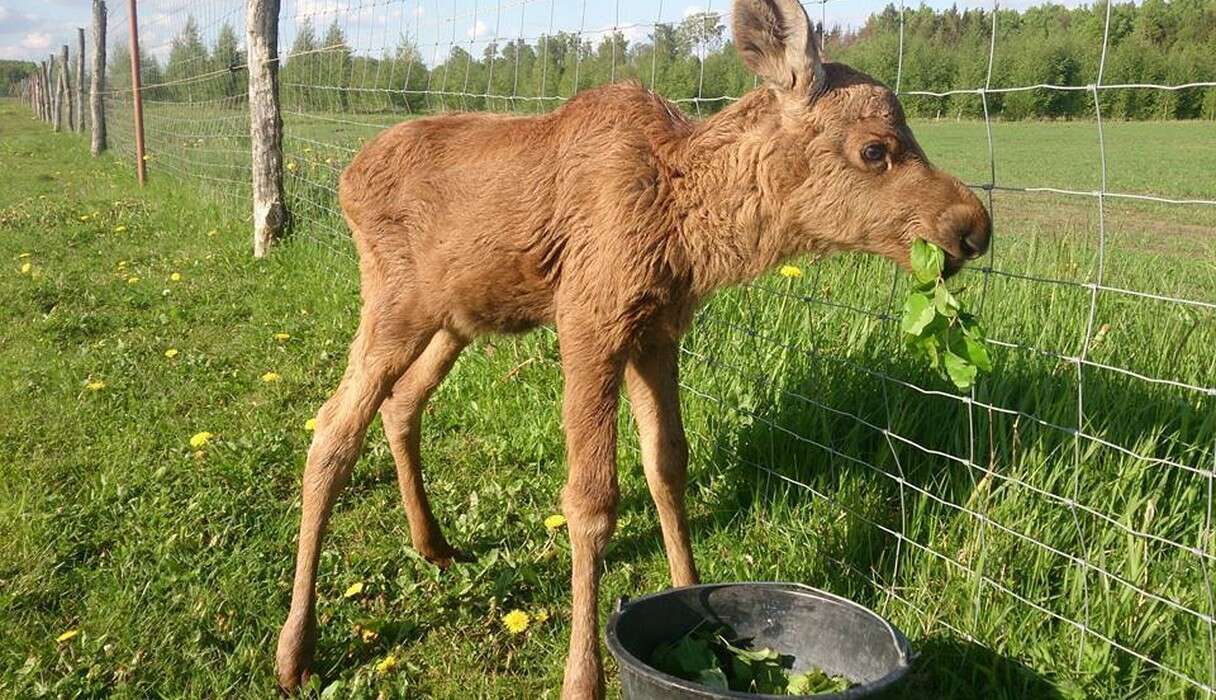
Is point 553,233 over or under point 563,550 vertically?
over

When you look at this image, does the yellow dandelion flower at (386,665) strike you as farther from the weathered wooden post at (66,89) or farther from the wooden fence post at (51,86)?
the wooden fence post at (51,86)

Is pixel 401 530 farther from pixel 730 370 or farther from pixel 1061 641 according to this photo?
pixel 1061 641

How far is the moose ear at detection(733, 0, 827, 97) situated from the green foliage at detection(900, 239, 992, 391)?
23.1 inches

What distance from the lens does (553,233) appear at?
323cm

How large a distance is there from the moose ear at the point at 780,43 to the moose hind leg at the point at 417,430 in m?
1.58

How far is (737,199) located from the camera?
3.12m

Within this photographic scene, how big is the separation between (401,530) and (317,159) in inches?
226

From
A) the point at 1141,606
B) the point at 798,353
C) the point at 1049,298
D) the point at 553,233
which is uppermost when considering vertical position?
the point at 553,233

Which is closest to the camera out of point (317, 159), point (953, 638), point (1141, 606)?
point (1141, 606)

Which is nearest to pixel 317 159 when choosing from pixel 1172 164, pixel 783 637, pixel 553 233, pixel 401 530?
pixel 401 530

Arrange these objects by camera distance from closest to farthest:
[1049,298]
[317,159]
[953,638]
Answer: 1. [953,638]
2. [1049,298]
3. [317,159]

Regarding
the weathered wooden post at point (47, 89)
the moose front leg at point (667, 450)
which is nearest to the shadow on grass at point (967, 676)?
the moose front leg at point (667, 450)

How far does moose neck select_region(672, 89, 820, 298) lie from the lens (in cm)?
310

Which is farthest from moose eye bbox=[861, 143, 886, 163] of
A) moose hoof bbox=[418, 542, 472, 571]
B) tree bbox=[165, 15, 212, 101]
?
tree bbox=[165, 15, 212, 101]
